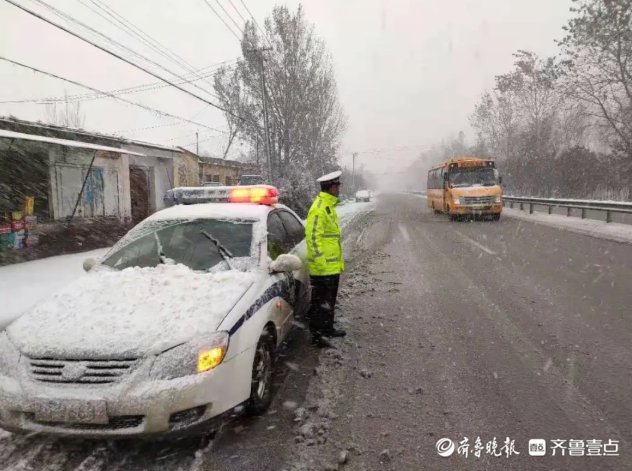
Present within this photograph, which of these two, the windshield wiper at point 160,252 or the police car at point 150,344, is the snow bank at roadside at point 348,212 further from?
the police car at point 150,344

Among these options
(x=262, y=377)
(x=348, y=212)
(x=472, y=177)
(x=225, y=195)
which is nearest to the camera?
(x=262, y=377)

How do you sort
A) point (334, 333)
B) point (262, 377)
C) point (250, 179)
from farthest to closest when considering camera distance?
1. point (250, 179)
2. point (334, 333)
3. point (262, 377)

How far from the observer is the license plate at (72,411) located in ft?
8.48

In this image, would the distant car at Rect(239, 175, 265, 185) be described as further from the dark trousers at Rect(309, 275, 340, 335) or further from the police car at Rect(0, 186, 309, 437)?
the police car at Rect(0, 186, 309, 437)

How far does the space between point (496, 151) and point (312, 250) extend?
51.4 meters

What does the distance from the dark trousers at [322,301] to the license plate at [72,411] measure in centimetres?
254

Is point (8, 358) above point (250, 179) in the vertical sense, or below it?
below

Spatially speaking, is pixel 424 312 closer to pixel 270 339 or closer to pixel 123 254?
pixel 270 339

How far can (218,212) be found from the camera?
4684 mm

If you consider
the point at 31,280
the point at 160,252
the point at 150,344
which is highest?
the point at 160,252

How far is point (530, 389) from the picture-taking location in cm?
365

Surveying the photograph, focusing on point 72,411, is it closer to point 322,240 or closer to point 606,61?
point 322,240

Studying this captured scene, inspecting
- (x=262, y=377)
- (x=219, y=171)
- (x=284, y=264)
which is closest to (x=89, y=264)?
(x=284, y=264)

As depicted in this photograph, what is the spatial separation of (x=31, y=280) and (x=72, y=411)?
23.8ft
